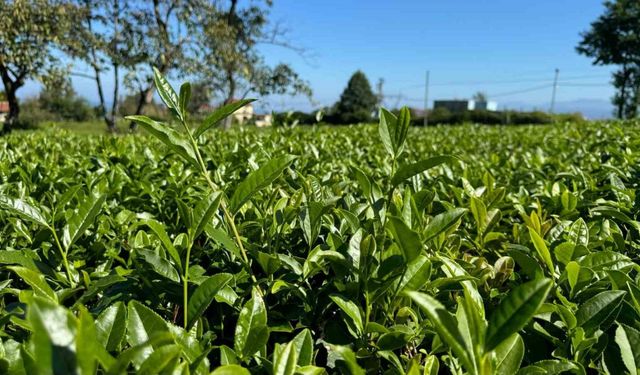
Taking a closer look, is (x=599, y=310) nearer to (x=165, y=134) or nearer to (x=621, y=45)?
(x=165, y=134)

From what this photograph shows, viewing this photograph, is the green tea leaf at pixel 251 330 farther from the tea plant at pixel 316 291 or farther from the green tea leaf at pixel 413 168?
the green tea leaf at pixel 413 168

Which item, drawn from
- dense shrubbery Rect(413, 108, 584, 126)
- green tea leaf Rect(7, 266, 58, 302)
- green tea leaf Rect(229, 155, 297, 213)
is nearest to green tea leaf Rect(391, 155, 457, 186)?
green tea leaf Rect(229, 155, 297, 213)

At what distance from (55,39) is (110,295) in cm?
1719

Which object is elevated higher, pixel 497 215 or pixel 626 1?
pixel 626 1

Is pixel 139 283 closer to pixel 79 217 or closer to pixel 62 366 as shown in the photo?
pixel 79 217

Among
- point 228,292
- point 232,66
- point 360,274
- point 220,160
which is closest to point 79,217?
point 228,292

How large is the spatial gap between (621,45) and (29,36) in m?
47.5

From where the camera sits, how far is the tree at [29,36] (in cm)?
1429

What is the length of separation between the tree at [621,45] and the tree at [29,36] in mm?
43653

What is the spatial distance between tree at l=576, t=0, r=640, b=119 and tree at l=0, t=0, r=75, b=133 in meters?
43.7

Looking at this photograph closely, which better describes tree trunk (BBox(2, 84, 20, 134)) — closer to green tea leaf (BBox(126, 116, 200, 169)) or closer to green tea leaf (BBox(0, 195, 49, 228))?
green tea leaf (BBox(0, 195, 49, 228))

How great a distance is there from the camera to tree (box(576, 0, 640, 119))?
44.7m

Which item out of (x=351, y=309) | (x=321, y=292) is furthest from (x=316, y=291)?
(x=351, y=309)

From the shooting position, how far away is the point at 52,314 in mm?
552
